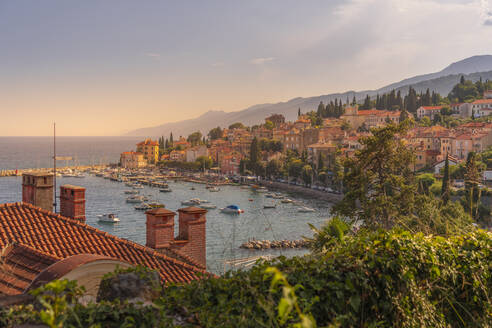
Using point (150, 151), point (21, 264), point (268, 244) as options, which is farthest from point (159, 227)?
point (150, 151)

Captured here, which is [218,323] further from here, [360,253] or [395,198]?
[395,198]

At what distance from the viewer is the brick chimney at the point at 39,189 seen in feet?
20.3

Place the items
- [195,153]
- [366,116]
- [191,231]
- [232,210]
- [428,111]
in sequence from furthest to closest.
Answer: [195,153], [366,116], [428,111], [232,210], [191,231]

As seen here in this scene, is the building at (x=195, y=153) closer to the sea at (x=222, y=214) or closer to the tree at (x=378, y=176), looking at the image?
the sea at (x=222, y=214)

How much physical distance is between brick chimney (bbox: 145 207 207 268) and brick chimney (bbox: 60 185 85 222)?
3.99 ft

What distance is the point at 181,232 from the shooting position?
20.7 ft

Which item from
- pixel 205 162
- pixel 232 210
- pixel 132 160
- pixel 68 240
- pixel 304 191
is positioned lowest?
pixel 232 210

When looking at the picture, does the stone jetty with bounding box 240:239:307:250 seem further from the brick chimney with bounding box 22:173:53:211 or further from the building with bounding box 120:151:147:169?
Result: the building with bounding box 120:151:147:169

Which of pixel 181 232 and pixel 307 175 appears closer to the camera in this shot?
pixel 181 232

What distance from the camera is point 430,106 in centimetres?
8012

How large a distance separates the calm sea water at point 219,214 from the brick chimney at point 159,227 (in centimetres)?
1136

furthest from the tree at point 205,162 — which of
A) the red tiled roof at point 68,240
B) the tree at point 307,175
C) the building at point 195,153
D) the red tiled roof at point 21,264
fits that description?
the red tiled roof at point 21,264

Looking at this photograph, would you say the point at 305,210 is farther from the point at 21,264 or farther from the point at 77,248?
the point at 21,264

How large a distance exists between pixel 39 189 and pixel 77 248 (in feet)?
5.99
